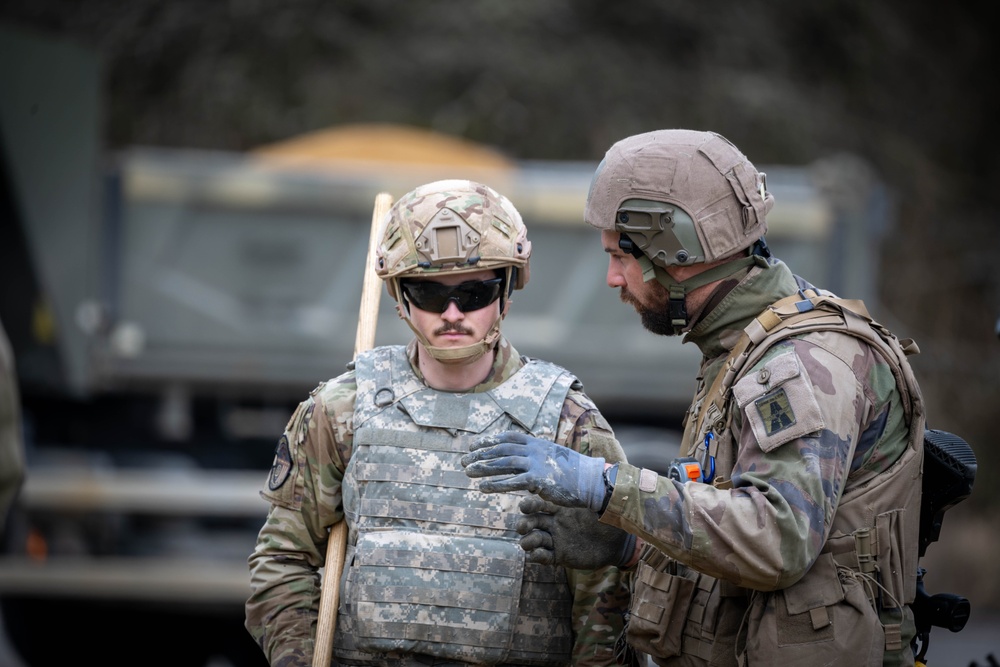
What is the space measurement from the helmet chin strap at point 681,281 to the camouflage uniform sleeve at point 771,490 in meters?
0.33

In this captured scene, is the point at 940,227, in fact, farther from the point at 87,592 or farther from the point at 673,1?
the point at 87,592

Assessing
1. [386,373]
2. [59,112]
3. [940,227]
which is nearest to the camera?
[386,373]

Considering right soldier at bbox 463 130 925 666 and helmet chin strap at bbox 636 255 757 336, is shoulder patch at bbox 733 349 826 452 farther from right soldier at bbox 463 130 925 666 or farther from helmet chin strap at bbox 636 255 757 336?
helmet chin strap at bbox 636 255 757 336

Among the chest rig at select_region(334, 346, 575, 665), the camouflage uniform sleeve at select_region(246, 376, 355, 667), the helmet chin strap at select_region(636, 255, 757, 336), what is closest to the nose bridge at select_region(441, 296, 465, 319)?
the chest rig at select_region(334, 346, 575, 665)

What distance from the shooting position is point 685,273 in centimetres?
280

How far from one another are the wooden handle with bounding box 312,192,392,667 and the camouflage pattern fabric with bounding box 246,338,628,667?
50 mm

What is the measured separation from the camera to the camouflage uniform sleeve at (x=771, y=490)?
7.86 ft

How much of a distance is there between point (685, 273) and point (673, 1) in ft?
34.5

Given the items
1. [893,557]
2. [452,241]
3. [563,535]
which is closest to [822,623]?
[893,557]

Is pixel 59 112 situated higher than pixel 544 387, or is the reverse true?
pixel 59 112

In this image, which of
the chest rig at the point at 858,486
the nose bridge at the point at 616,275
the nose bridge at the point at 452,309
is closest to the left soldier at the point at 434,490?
the nose bridge at the point at 452,309

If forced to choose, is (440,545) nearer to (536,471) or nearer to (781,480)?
(536,471)

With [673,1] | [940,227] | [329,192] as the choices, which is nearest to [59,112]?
[329,192]

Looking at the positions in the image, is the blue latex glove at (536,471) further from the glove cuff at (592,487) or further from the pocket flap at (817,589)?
the pocket flap at (817,589)
